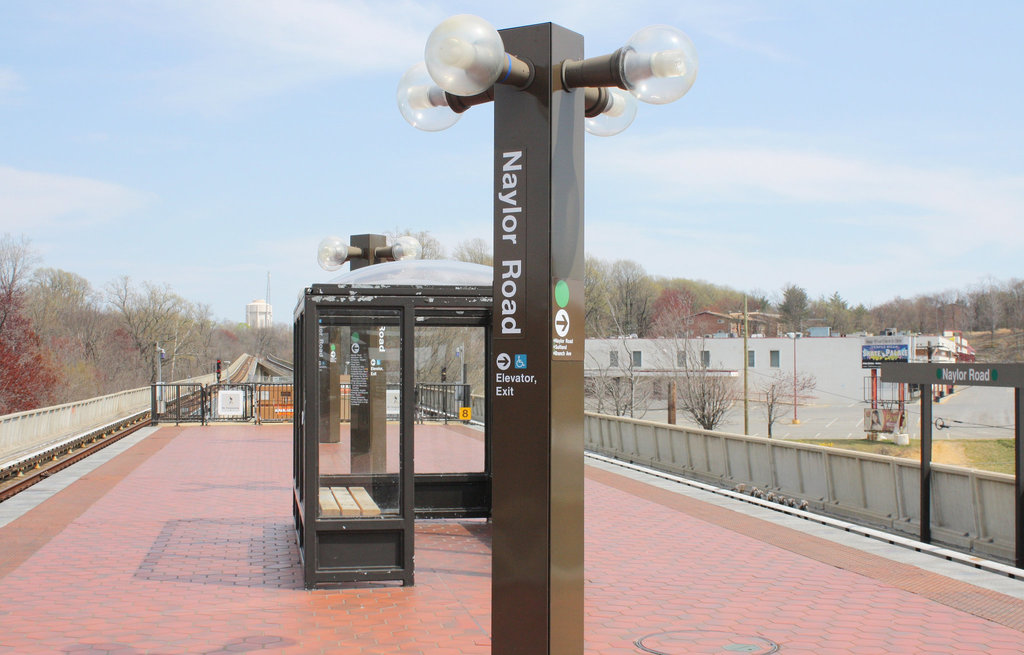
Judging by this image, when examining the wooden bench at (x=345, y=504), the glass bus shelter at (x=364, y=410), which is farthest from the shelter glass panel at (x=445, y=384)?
the wooden bench at (x=345, y=504)

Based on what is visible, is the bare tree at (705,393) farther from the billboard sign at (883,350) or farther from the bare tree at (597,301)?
the bare tree at (597,301)

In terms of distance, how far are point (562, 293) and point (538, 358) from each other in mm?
276

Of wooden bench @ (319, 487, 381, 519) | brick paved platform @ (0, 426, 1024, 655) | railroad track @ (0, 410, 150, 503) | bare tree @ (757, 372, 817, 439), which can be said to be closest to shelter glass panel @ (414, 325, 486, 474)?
brick paved platform @ (0, 426, 1024, 655)

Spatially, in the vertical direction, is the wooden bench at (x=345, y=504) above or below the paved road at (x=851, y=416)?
above

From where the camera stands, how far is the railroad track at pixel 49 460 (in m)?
16.2

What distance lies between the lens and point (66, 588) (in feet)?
24.9

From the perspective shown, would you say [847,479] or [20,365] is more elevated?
[20,365]

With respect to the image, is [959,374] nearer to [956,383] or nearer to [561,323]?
[956,383]

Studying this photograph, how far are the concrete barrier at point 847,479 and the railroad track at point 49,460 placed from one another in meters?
11.2

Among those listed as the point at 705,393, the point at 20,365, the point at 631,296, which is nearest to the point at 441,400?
the point at 705,393

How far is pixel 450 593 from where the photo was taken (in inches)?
295

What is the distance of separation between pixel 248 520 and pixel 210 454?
8.61 meters

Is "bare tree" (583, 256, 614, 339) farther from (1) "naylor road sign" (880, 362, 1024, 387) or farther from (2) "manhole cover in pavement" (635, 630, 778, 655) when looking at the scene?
(2) "manhole cover in pavement" (635, 630, 778, 655)

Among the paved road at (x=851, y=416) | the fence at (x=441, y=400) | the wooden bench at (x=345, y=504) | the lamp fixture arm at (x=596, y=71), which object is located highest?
the lamp fixture arm at (x=596, y=71)
